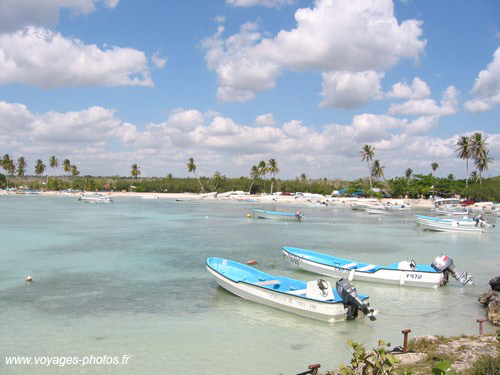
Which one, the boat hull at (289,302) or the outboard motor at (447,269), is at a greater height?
the outboard motor at (447,269)

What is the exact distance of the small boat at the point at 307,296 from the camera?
51.7ft

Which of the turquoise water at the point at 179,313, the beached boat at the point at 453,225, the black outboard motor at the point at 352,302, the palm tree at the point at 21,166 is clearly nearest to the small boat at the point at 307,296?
the black outboard motor at the point at 352,302

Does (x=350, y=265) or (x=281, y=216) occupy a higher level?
(x=350, y=265)

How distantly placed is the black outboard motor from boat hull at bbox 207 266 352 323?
0.25 m

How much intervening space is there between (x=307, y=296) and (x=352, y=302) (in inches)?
70.7

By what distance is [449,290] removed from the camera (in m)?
21.6

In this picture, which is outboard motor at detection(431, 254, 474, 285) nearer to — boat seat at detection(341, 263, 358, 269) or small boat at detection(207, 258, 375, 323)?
boat seat at detection(341, 263, 358, 269)

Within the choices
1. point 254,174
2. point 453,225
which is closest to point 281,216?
point 453,225

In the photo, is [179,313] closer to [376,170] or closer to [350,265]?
[350,265]

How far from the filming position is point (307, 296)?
16500mm

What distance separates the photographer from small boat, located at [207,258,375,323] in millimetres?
15770

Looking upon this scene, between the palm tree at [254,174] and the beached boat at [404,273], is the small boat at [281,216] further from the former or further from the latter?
the palm tree at [254,174]

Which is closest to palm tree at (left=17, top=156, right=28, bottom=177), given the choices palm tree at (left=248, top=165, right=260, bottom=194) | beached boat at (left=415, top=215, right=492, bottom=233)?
palm tree at (left=248, top=165, right=260, bottom=194)

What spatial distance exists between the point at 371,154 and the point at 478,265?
98036 mm
